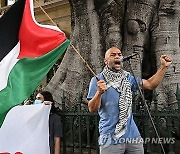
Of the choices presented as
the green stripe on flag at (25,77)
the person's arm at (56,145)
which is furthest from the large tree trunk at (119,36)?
the green stripe on flag at (25,77)

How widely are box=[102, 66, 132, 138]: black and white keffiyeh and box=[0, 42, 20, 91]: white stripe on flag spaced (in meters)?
1.19

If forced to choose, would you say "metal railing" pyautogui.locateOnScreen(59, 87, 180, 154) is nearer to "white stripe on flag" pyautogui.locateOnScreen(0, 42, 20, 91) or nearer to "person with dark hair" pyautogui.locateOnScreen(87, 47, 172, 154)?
"person with dark hair" pyautogui.locateOnScreen(87, 47, 172, 154)

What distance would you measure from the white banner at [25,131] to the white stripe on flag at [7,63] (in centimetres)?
34

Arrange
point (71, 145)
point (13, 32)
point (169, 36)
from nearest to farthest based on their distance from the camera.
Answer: point (13, 32) → point (71, 145) → point (169, 36)

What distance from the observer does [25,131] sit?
442 centimetres

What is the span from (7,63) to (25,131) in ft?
2.67

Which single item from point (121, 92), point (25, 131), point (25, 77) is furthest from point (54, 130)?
point (121, 92)

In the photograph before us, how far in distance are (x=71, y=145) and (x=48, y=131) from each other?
70cm

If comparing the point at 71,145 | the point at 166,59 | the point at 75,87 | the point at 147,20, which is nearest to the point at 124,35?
the point at 147,20

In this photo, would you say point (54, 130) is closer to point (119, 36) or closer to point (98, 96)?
point (98, 96)

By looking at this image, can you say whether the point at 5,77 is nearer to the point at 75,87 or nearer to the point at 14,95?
the point at 14,95

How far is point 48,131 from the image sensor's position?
14.9ft

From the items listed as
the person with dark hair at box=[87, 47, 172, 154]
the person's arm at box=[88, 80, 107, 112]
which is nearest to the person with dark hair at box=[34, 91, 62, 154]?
the person with dark hair at box=[87, 47, 172, 154]

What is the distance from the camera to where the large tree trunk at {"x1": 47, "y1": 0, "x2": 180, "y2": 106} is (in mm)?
6531
